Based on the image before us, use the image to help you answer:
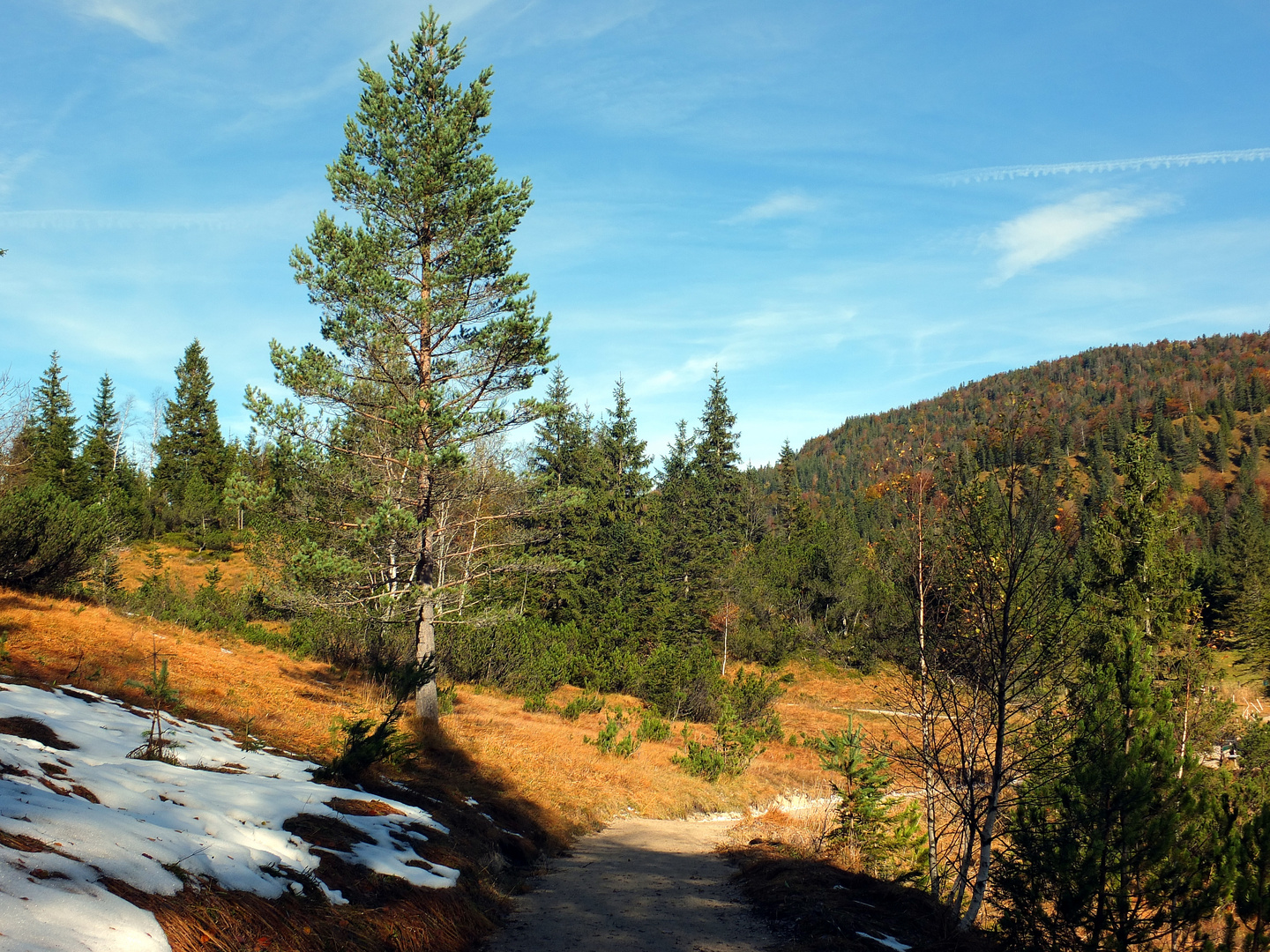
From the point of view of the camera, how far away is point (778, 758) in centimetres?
2133

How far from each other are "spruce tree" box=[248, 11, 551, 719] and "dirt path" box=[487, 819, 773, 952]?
483 centimetres

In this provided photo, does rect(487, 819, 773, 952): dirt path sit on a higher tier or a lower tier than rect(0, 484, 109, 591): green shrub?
lower

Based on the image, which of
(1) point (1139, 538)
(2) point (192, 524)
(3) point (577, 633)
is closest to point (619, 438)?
(3) point (577, 633)

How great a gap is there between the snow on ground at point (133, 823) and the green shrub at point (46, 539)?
6.82 meters

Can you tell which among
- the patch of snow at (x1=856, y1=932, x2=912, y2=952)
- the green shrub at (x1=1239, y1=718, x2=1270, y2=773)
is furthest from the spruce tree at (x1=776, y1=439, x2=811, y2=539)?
the patch of snow at (x1=856, y1=932, x2=912, y2=952)

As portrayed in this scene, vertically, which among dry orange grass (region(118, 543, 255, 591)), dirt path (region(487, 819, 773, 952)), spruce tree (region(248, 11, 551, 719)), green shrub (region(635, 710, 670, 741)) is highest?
spruce tree (region(248, 11, 551, 719))

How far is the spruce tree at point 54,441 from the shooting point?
34.6m

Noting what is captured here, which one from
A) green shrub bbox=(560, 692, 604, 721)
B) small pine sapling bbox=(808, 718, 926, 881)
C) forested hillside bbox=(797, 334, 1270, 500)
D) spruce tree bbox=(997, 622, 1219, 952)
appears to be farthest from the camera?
forested hillside bbox=(797, 334, 1270, 500)

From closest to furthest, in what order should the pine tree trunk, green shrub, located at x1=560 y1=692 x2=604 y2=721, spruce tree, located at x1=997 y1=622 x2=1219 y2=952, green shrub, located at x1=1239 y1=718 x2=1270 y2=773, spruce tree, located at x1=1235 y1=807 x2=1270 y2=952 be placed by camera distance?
spruce tree, located at x1=997 y1=622 x2=1219 y2=952, spruce tree, located at x1=1235 y1=807 x2=1270 y2=952, the pine tree trunk, green shrub, located at x1=1239 y1=718 x2=1270 y2=773, green shrub, located at x1=560 y1=692 x2=604 y2=721

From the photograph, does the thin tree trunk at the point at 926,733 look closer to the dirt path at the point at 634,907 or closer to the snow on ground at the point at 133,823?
the dirt path at the point at 634,907

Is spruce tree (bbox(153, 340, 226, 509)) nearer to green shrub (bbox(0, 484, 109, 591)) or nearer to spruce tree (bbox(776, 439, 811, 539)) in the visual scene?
green shrub (bbox(0, 484, 109, 591))

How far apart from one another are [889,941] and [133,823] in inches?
207

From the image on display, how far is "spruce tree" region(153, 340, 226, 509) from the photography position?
48.7 metres

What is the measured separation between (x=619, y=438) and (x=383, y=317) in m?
36.2
